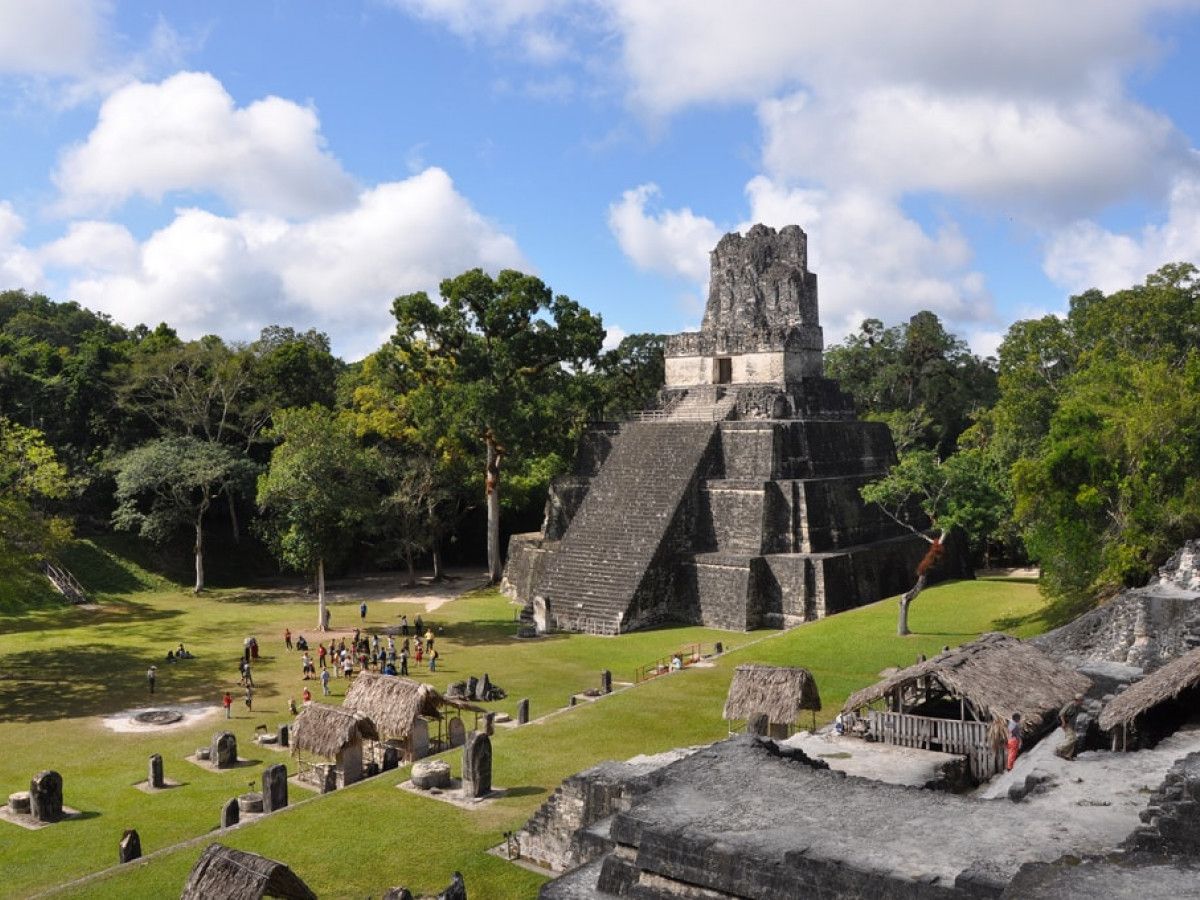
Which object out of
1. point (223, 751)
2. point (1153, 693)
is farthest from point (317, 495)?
point (1153, 693)

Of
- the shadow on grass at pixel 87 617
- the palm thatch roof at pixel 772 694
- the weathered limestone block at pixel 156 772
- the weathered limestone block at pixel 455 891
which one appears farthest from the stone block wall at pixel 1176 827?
the shadow on grass at pixel 87 617

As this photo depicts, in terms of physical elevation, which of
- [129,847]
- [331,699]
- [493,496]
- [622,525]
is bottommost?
[129,847]

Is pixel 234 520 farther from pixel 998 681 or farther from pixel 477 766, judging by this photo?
pixel 998 681

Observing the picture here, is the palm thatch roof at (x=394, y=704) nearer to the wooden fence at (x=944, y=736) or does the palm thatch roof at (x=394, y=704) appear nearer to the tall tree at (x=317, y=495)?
the wooden fence at (x=944, y=736)

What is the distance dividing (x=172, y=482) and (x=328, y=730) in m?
19.6

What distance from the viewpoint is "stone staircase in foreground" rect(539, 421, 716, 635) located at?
22984mm

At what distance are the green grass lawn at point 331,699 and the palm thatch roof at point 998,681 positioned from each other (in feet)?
8.98

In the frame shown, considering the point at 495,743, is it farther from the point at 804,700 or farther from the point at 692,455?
the point at 692,455

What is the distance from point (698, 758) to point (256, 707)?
10.8 meters

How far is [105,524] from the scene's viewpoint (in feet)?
104

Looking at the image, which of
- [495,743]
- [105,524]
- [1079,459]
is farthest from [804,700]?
[105,524]

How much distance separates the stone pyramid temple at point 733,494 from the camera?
23.1 metres

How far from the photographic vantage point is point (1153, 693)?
11.2m

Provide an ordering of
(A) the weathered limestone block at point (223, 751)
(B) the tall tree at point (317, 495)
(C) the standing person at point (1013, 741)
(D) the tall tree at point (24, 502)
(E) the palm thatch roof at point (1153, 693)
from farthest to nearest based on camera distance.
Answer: (B) the tall tree at point (317, 495)
(D) the tall tree at point (24, 502)
(A) the weathered limestone block at point (223, 751)
(C) the standing person at point (1013, 741)
(E) the palm thatch roof at point (1153, 693)
